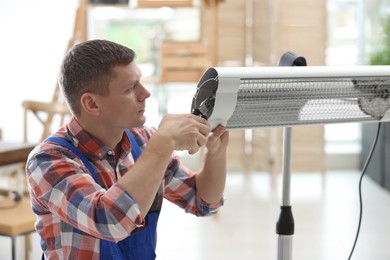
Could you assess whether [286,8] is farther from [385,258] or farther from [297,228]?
[385,258]

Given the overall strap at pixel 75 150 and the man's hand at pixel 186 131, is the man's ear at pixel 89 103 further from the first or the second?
the man's hand at pixel 186 131

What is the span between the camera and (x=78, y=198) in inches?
54.5

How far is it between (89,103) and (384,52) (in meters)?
4.44

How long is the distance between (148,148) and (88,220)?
0.62 feet

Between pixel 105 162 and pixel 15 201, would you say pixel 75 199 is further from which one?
pixel 15 201

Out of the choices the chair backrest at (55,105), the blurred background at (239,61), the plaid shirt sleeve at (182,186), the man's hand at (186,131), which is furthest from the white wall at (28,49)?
the man's hand at (186,131)

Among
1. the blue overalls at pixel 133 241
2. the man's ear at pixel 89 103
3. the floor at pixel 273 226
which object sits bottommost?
the floor at pixel 273 226

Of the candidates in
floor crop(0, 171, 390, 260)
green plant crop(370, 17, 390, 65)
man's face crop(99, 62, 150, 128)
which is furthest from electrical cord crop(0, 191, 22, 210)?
green plant crop(370, 17, 390, 65)

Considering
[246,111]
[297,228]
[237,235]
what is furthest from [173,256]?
[246,111]

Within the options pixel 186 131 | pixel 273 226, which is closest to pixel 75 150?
pixel 186 131

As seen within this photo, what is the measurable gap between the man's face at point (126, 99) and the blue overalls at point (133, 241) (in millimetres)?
121

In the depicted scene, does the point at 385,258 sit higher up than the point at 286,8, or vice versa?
the point at 286,8

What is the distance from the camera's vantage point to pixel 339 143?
22.2ft

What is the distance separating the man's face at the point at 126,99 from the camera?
4.92ft
